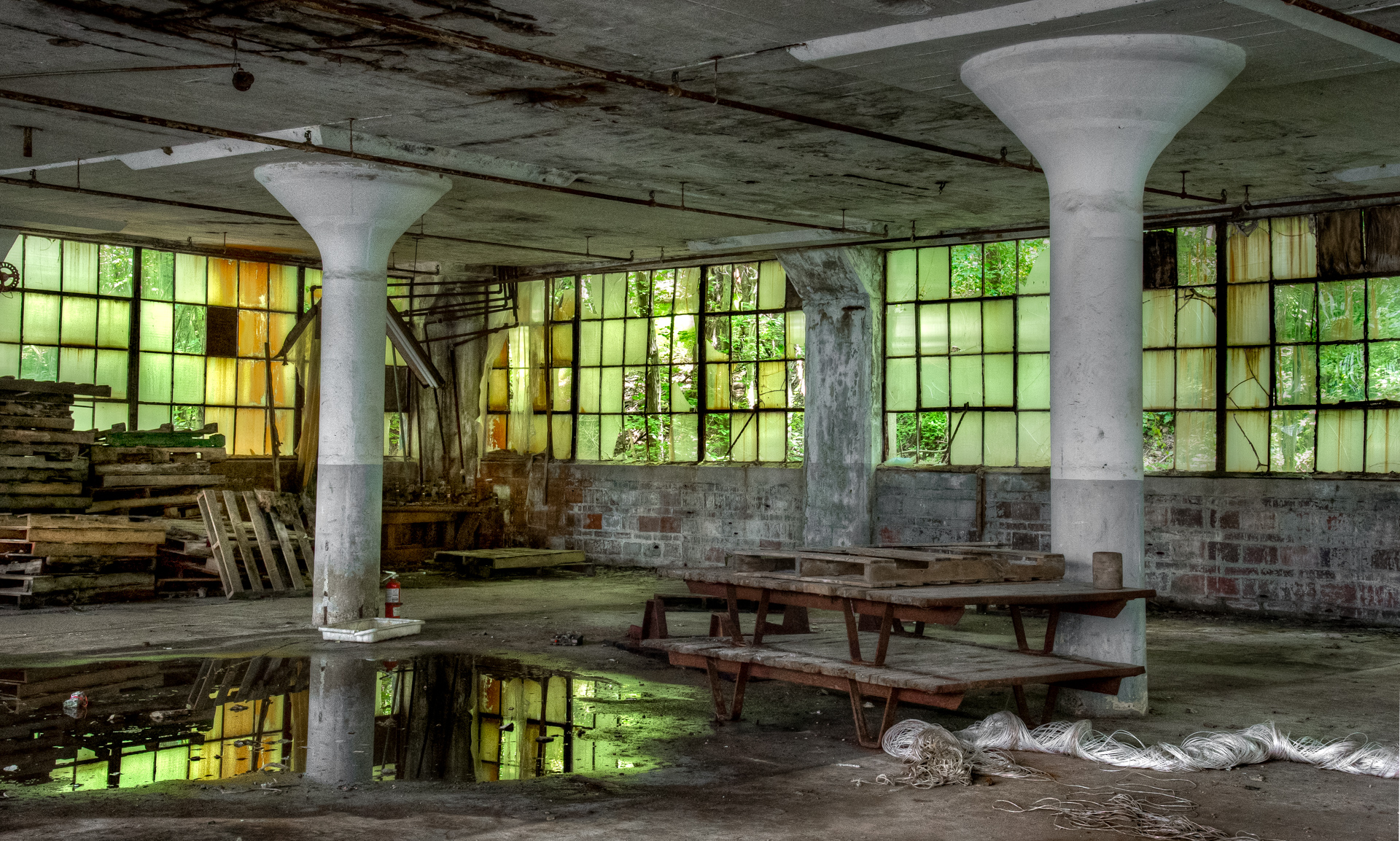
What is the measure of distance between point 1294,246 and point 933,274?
4.03 m

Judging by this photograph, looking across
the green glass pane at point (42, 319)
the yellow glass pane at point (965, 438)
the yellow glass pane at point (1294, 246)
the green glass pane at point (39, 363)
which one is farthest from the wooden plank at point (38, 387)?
the yellow glass pane at point (1294, 246)

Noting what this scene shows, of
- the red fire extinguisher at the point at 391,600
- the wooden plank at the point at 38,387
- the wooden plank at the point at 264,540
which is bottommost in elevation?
the red fire extinguisher at the point at 391,600

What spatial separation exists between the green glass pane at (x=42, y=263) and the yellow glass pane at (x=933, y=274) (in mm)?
10910

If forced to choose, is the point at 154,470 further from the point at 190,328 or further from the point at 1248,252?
the point at 1248,252

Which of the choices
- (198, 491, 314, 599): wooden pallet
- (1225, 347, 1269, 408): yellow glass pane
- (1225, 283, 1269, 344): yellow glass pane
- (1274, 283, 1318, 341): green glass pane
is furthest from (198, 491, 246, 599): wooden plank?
(1274, 283, 1318, 341): green glass pane

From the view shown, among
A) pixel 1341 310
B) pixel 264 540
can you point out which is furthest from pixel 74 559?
pixel 1341 310

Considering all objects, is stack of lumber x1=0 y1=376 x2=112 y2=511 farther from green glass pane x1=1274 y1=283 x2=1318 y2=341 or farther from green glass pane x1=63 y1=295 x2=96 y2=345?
green glass pane x1=1274 y1=283 x2=1318 y2=341

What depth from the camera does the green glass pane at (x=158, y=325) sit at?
17391 mm

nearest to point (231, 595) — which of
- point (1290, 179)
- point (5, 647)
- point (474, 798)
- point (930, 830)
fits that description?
point (5, 647)

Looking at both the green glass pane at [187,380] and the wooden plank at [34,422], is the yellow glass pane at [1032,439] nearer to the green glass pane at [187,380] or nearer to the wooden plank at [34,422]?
the wooden plank at [34,422]

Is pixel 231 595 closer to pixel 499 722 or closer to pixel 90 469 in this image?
pixel 90 469

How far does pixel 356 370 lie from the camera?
11.6 metres

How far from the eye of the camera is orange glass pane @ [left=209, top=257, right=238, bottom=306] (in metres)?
18.0

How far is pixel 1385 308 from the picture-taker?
12.8 m
